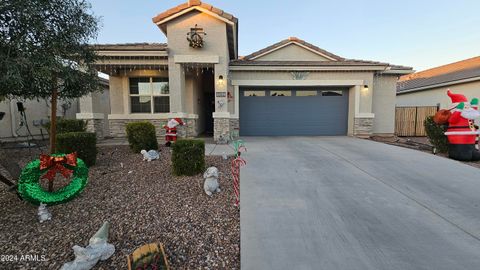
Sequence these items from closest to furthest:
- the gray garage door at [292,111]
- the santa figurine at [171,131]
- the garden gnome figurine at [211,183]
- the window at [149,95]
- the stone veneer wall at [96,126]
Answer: the garden gnome figurine at [211,183]
the santa figurine at [171,131]
the stone veneer wall at [96,126]
the window at [149,95]
the gray garage door at [292,111]

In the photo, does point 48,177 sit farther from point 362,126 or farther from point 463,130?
point 362,126

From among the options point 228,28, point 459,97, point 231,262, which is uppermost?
point 228,28

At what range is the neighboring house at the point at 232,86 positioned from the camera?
8148mm

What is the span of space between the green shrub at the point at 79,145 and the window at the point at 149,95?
462 centimetres

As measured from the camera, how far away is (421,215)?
301 centimetres

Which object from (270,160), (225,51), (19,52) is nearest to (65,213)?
(19,52)

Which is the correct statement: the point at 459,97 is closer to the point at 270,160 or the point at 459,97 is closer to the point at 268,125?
the point at 270,160

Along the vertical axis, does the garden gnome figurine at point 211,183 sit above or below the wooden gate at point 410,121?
below

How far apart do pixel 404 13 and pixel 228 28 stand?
31.4 feet

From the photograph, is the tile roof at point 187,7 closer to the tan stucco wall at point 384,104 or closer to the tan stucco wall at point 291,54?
the tan stucco wall at point 291,54

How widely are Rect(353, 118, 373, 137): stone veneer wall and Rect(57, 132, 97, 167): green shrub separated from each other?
10.6 metres

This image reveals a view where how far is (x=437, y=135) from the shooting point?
263 inches

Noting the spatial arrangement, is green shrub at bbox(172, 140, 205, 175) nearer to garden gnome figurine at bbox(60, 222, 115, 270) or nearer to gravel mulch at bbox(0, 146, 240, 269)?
gravel mulch at bbox(0, 146, 240, 269)

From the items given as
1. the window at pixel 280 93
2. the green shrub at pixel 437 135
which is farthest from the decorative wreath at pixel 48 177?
the green shrub at pixel 437 135
